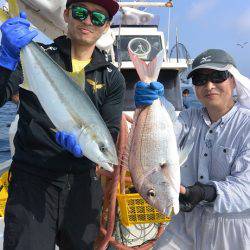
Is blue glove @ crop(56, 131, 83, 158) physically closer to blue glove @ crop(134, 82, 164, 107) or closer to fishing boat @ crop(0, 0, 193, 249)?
blue glove @ crop(134, 82, 164, 107)

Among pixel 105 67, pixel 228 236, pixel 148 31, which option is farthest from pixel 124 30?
pixel 228 236

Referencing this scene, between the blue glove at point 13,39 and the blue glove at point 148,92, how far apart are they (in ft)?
2.51

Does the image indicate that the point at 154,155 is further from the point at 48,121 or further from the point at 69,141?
the point at 48,121

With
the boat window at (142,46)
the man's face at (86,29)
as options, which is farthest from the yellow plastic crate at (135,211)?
the boat window at (142,46)

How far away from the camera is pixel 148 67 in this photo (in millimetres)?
2861

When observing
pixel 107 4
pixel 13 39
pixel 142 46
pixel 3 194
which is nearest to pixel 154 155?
pixel 13 39

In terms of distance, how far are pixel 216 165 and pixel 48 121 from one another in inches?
49.7

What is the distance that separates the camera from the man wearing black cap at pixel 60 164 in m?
3.18

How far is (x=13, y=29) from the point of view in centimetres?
282

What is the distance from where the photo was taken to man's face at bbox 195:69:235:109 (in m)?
3.16

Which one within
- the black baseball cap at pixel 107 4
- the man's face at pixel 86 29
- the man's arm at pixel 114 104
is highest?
the black baseball cap at pixel 107 4

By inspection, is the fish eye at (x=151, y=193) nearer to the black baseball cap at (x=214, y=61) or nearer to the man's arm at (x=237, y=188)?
the man's arm at (x=237, y=188)

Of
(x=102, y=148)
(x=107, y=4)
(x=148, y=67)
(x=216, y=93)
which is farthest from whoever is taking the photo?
(x=107, y=4)

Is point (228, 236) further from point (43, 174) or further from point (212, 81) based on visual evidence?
point (43, 174)
